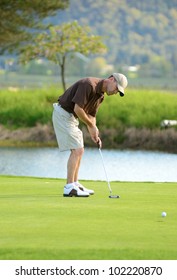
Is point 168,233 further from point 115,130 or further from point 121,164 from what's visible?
point 115,130

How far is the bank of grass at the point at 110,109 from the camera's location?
4234 centimetres

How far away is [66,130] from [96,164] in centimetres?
2030

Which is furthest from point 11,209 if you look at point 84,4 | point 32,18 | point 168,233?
point 84,4

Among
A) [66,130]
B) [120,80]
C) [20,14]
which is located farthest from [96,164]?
[120,80]

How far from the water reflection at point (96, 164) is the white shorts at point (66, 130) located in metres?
14.9

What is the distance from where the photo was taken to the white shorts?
1292 centimetres

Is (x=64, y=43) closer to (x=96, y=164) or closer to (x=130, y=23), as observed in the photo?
(x=96, y=164)

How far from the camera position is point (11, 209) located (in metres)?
11.0

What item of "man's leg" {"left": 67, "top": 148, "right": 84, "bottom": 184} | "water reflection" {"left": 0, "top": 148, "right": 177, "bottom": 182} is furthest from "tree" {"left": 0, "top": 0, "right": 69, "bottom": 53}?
"man's leg" {"left": 67, "top": 148, "right": 84, "bottom": 184}

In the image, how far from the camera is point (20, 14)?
164ft

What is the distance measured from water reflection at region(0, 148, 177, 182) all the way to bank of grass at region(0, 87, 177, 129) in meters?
3.76

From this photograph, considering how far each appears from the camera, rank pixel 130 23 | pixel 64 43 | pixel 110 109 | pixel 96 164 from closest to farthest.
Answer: pixel 96 164 → pixel 110 109 → pixel 64 43 → pixel 130 23

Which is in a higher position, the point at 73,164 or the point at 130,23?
the point at 73,164

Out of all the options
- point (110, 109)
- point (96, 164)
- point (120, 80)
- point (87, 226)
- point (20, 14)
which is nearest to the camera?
point (87, 226)
